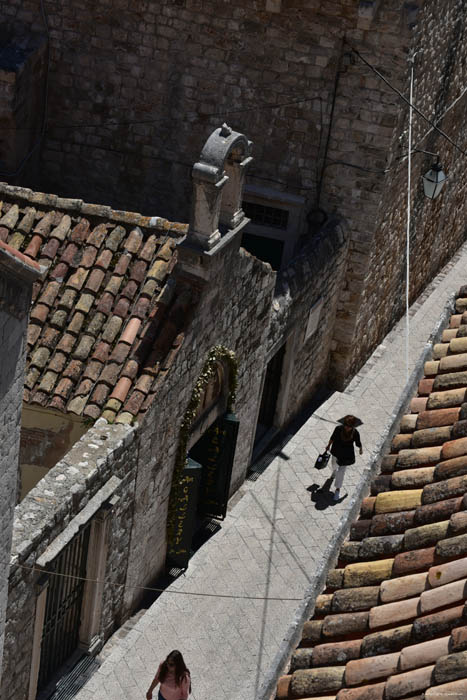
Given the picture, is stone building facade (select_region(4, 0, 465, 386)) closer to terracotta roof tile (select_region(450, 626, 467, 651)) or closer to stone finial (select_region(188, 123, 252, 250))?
stone finial (select_region(188, 123, 252, 250))

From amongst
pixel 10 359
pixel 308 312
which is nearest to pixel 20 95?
pixel 308 312

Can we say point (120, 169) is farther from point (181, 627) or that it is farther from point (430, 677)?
point (430, 677)

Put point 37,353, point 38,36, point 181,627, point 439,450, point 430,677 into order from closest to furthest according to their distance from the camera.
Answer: point 430,677 → point 439,450 → point 37,353 → point 181,627 → point 38,36

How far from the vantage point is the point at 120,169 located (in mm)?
17219

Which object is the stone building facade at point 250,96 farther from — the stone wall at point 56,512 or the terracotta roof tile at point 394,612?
the terracotta roof tile at point 394,612

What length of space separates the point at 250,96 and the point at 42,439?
642cm

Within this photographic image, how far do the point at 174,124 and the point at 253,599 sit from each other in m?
6.52

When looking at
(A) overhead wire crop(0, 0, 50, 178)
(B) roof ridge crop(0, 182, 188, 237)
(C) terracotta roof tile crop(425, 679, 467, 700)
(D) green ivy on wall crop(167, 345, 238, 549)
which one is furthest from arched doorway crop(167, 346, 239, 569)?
(C) terracotta roof tile crop(425, 679, 467, 700)

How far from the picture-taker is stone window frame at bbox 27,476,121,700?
1089 centimetres

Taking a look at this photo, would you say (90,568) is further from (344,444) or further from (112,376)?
(344,444)

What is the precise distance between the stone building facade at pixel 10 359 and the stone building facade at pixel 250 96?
8008 millimetres

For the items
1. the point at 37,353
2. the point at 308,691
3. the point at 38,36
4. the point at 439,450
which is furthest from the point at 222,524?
the point at 308,691

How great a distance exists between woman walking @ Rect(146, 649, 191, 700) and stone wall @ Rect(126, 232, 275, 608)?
1.80 m

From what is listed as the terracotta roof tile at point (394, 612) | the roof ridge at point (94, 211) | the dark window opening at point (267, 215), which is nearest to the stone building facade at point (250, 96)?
the dark window opening at point (267, 215)
